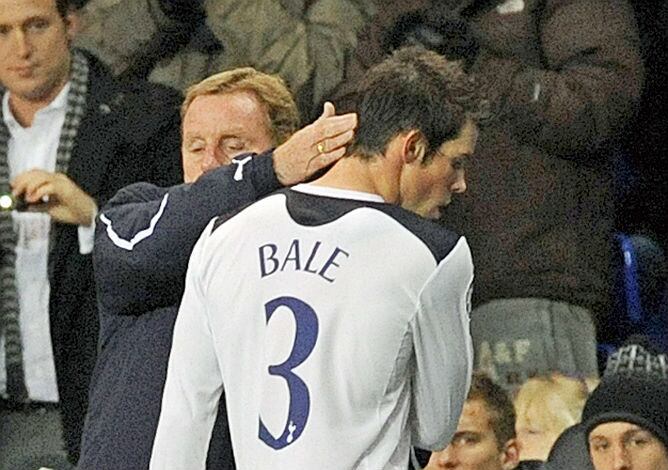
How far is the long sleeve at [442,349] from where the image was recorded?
2.81 metres

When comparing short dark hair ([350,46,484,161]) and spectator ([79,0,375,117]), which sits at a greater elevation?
short dark hair ([350,46,484,161])

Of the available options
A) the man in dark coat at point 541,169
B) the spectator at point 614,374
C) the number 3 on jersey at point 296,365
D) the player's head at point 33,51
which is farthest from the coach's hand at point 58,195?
the number 3 on jersey at point 296,365

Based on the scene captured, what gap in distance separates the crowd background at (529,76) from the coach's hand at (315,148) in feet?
4.76

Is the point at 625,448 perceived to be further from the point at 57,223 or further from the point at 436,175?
the point at 436,175

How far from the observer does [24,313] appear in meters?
4.48

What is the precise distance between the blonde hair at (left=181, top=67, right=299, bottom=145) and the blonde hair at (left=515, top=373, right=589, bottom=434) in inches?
51.4

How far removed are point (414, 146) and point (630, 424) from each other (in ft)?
5.01

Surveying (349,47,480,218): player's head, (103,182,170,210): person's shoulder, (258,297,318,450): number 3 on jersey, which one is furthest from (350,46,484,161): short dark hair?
(103,182,170,210): person's shoulder

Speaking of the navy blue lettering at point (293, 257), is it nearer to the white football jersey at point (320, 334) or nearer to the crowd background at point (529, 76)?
the white football jersey at point (320, 334)

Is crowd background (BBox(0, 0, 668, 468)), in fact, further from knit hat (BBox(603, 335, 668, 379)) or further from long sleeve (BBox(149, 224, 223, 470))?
long sleeve (BBox(149, 224, 223, 470))

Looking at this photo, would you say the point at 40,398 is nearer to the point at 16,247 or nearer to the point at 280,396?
the point at 16,247

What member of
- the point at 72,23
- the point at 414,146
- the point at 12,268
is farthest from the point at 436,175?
the point at 72,23

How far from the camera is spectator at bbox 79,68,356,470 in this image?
2895 millimetres

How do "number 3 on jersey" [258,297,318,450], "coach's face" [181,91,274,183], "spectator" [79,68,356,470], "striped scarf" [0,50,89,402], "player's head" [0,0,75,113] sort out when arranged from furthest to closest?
"player's head" [0,0,75,113]
"striped scarf" [0,50,89,402]
"coach's face" [181,91,274,183]
"spectator" [79,68,356,470]
"number 3 on jersey" [258,297,318,450]
